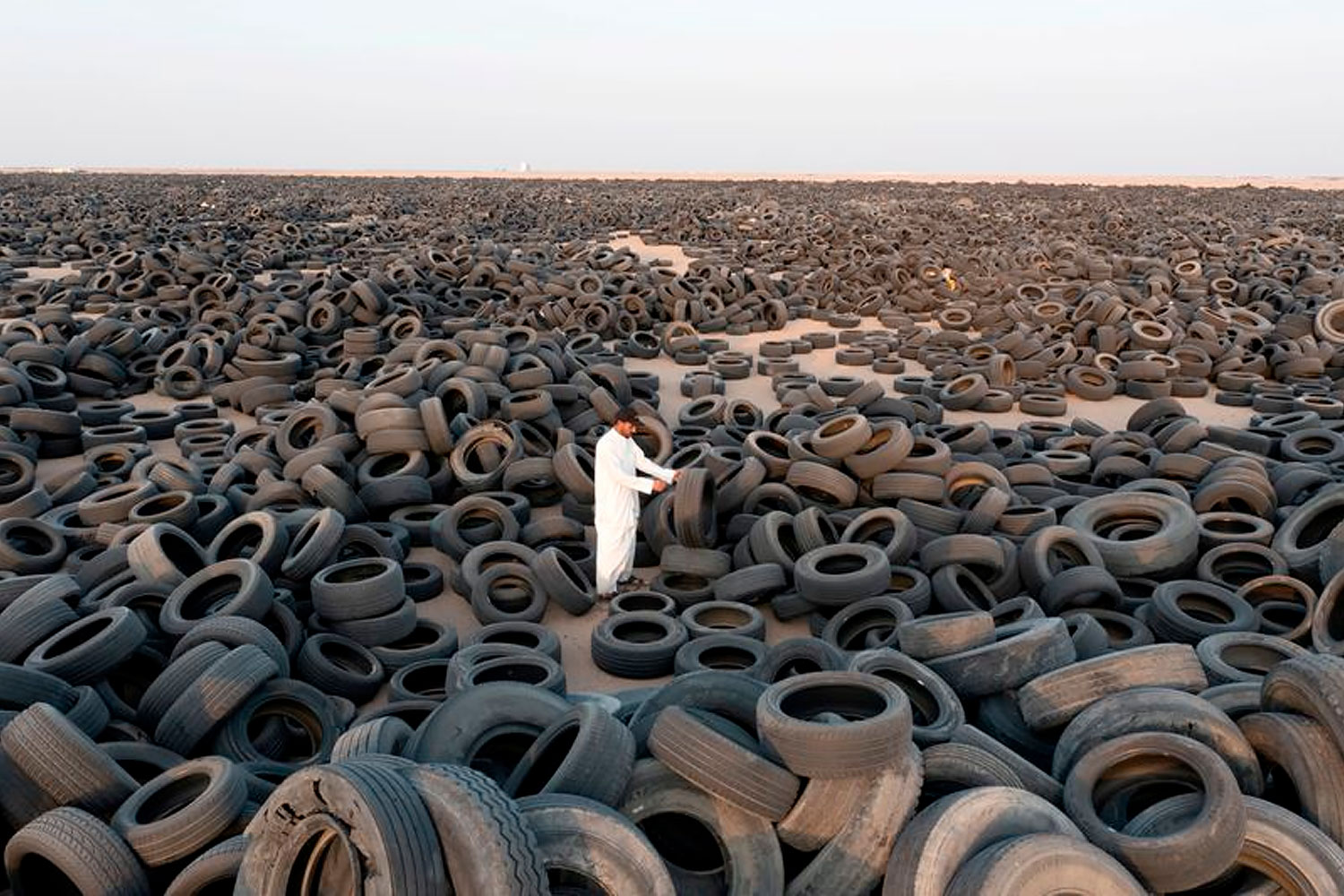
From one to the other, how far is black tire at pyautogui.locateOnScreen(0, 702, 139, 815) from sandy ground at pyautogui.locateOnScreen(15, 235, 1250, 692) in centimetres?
358

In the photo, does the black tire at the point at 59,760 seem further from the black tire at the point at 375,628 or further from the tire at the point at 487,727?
the black tire at the point at 375,628

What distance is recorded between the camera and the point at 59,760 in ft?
15.4

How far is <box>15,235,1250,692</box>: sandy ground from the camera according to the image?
807cm

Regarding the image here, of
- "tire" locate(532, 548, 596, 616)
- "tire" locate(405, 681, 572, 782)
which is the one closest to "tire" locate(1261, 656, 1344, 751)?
"tire" locate(405, 681, 572, 782)

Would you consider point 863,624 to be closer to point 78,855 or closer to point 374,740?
point 374,740

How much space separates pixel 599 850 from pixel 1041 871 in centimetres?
186

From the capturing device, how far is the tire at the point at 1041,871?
3693 mm

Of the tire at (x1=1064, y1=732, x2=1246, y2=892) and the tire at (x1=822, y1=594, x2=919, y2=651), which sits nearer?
the tire at (x1=1064, y1=732, x2=1246, y2=892)

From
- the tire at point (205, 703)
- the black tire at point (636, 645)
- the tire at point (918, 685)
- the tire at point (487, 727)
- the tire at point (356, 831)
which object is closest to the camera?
the tire at point (356, 831)

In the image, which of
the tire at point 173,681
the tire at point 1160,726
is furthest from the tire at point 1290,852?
the tire at point 173,681

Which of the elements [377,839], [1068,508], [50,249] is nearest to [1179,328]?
[1068,508]

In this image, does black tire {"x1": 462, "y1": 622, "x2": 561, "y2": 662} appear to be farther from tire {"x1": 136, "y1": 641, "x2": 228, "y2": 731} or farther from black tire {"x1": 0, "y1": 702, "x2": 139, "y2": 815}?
black tire {"x1": 0, "y1": 702, "x2": 139, "y2": 815}

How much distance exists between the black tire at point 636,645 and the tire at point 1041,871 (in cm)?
375

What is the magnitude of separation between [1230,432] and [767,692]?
29.7 ft
